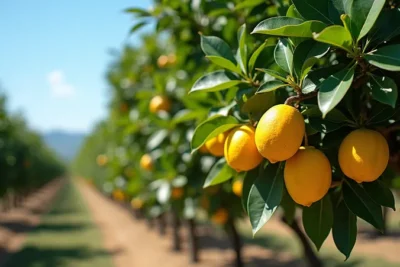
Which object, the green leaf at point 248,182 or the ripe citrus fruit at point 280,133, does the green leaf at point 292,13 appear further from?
the green leaf at point 248,182

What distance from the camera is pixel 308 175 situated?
42.4 inches

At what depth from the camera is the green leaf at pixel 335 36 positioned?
93cm

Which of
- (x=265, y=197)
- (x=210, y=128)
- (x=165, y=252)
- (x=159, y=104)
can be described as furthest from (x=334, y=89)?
(x=165, y=252)

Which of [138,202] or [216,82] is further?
[138,202]

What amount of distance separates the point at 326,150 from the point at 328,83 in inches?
13.7

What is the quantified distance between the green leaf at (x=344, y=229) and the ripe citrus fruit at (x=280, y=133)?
0.37m

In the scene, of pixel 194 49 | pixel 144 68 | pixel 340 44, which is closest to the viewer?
pixel 340 44

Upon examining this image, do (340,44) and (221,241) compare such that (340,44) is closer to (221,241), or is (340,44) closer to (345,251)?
(345,251)

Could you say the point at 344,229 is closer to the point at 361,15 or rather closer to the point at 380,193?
the point at 380,193

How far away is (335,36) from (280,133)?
0.26 meters

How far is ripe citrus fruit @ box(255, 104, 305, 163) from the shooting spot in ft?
3.40

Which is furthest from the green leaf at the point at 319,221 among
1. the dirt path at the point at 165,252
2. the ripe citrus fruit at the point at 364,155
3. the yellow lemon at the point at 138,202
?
the yellow lemon at the point at 138,202

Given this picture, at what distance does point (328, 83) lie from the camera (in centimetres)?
101

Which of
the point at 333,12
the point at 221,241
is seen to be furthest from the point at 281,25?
the point at 221,241
